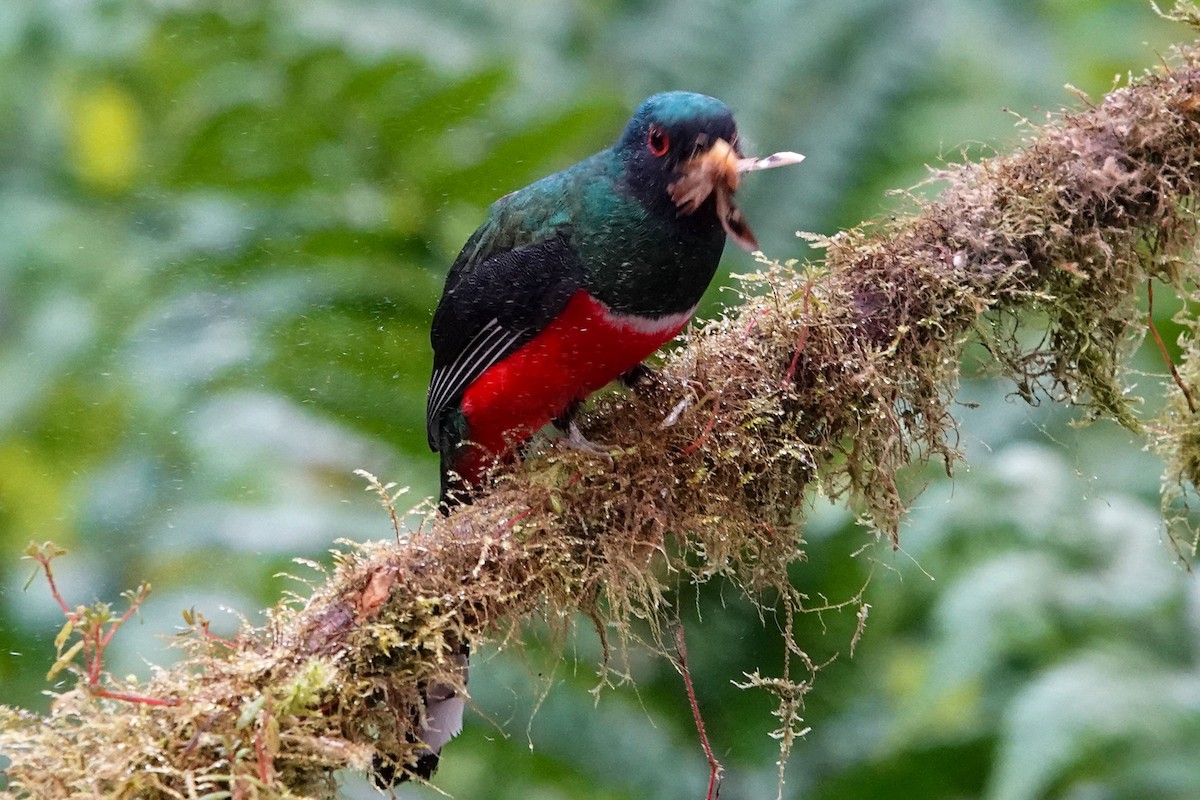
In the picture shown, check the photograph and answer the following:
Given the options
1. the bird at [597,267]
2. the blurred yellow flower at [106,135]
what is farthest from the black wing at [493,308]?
the blurred yellow flower at [106,135]

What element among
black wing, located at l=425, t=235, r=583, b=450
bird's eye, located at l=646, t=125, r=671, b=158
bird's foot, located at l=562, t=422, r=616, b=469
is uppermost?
bird's eye, located at l=646, t=125, r=671, b=158

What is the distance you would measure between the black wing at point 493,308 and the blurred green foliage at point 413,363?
0.60 meters

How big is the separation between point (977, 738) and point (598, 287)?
1638mm

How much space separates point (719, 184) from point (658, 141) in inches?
7.0

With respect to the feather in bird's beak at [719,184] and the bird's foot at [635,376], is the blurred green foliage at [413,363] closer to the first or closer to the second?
the bird's foot at [635,376]

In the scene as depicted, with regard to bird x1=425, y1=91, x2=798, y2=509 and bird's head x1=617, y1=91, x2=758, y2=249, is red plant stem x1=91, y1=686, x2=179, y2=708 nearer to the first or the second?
bird x1=425, y1=91, x2=798, y2=509

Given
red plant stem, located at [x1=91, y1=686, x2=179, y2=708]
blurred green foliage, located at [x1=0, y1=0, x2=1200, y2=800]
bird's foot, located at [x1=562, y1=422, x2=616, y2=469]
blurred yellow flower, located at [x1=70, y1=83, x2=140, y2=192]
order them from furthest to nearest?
blurred yellow flower, located at [x1=70, y1=83, x2=140, y2=192], blurred green foliage, located at [x1=0, y1=0, x2=1200, y2=800], bird's foot, located at [x1=562, y1=422, x2=616, y2=469], red plant stem, located at [x1=91, y1=686, x2=179, y2=708]

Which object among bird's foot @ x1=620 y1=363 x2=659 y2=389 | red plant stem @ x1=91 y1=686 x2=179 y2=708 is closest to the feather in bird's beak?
bird's foot @ x1=620 y1=363 x2=659 y2=389

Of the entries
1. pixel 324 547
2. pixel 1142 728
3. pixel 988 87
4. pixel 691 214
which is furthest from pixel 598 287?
pixel 988 87

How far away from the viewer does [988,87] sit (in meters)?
3.89

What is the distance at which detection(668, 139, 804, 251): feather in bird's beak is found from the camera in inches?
76.8

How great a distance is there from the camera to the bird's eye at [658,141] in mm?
2064

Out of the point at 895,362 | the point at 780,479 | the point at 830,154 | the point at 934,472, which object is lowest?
the point at 780,479

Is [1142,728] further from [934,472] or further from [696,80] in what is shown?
[696,80]
